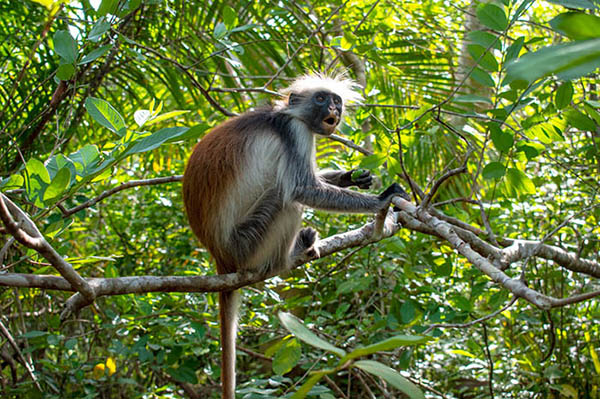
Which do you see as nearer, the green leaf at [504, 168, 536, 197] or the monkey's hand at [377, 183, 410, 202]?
the green leaf at [504, 168, 536, 197]

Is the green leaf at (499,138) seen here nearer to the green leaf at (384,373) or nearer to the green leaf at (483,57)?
the green leaf at (483,57)

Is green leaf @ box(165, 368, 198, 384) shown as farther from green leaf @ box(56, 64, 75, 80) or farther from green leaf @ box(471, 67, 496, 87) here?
green leaf @ box(471, 67, 496, 87)

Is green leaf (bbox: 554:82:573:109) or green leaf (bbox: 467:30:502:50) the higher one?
green leaf (bbox: 467:30:502:50)

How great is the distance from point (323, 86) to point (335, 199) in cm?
127

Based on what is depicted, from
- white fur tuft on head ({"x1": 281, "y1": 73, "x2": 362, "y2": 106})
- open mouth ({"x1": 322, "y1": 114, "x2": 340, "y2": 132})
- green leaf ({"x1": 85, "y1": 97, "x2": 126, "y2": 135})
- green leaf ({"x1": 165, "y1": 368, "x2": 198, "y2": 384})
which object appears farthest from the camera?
white fur tuft on head ({"x1": 281, "y1": 73, "x2": 362, "y2": 106})

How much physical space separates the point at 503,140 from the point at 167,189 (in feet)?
15.0

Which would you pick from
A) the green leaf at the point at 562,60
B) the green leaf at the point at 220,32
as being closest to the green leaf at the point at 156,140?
the green leaf at the point at 562,60

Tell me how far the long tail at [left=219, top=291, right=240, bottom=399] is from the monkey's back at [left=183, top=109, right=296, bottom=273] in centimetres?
34

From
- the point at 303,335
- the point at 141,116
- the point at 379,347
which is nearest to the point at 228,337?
the point at 141,116

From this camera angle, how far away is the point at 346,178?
5141 millimetres

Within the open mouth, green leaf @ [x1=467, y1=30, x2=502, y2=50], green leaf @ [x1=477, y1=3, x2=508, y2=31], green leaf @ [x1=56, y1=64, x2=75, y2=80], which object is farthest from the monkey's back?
green leaf @ [x1=477, y1=3, x2=508, y2=31]

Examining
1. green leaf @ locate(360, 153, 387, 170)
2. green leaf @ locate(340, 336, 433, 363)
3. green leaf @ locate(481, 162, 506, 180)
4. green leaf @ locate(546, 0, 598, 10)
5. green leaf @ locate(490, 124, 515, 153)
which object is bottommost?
green leaf @ locate(340, 336, 433, 363)

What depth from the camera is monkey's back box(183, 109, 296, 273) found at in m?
4.33

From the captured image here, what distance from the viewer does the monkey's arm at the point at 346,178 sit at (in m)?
4.84
